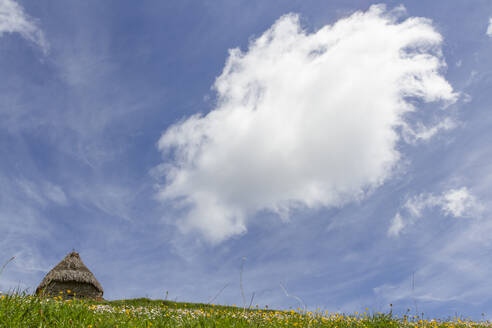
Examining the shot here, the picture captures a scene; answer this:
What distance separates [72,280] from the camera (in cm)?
3039

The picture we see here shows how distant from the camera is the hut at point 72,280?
3012 centimetres

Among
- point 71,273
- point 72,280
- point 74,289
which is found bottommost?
point 74,289

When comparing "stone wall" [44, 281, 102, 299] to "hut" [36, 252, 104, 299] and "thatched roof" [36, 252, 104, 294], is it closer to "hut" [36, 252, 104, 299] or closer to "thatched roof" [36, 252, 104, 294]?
"hut" [36, 252, 104, 299]

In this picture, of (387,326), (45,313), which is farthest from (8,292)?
(387,326)

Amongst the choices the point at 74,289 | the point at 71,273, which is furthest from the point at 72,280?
the point at 74,289

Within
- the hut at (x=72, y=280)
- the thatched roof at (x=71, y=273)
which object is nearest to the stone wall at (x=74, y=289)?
the hut at (x=72, y=280)

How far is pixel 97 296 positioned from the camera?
103 ft

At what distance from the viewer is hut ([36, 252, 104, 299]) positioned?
1186 inches

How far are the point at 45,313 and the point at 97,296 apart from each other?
26.2 metres

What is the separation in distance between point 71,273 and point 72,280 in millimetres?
587

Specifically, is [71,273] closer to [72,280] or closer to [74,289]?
[72,280]

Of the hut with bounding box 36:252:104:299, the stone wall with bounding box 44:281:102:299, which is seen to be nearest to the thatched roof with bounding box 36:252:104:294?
the hut with bounding box 36:252:104:299

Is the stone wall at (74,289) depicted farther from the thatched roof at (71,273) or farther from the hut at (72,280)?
the thatched roof at (71,273)

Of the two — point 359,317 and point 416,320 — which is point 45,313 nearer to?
point 359,317
